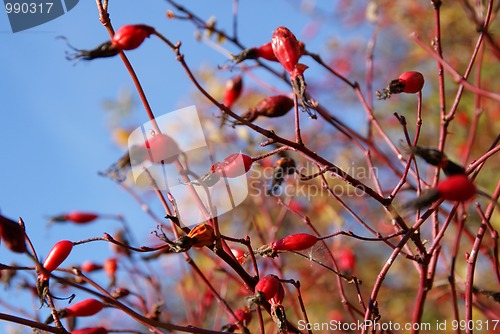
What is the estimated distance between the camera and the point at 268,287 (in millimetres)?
1296

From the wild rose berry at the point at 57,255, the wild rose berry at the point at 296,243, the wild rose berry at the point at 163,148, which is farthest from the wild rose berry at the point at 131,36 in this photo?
the wild rose berry at the point at 296,243

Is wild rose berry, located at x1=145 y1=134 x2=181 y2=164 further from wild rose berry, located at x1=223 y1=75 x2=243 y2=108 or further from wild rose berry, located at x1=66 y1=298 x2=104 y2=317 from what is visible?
wild rose berry, located at x1=223 y1=75 x2=243 y2=108

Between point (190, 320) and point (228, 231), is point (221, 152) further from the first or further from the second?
point (190, 320)

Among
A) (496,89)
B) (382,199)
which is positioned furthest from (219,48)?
(496,89)

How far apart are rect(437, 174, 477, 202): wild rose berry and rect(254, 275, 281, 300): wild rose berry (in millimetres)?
454

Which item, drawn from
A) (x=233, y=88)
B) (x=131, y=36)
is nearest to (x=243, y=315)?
(x=131, y=36)

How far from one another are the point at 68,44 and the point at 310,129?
13.8 ft

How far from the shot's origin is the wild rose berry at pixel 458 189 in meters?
1.09

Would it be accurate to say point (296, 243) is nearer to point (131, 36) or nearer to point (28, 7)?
point (131, 36)

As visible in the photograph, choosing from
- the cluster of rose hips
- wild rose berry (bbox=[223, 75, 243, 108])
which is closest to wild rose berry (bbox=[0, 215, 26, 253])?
the cluster of rose hips

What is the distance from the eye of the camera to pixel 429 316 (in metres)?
3.95

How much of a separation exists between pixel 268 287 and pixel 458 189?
1.62ft

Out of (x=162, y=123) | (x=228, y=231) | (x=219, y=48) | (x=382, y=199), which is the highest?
(x=228, y=231)

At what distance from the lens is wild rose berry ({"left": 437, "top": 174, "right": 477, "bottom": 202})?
1092mm
